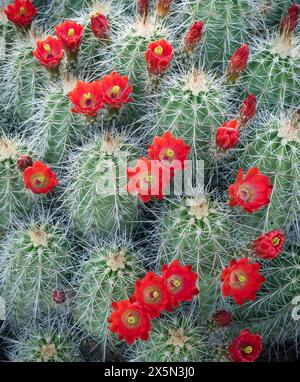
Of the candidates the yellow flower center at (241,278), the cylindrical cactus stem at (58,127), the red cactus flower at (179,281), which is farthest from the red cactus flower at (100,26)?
the yellow flower center at (241,278)

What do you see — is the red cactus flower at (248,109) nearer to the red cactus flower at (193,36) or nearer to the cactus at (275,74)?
the cactus at (275,74)

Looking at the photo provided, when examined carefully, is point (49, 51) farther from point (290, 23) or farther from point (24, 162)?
point (290, 23)

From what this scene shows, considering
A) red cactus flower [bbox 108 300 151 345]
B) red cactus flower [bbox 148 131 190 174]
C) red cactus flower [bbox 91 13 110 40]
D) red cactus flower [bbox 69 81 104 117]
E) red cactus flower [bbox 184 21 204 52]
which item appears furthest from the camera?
red cactus flower [bbox 91 13 110 40]

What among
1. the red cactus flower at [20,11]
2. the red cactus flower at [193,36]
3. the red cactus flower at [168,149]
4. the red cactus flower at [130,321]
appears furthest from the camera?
the red cactus flower at [20,11]

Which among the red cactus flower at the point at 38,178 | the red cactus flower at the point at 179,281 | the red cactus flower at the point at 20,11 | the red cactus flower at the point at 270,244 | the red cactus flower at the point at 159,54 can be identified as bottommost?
the red cactus flower at the point at 179,281

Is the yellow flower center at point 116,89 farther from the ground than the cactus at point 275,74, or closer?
closer

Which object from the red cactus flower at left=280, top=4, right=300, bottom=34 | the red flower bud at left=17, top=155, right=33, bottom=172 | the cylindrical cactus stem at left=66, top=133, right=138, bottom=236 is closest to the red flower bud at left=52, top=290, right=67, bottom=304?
the cylindrical cactus stem at left=66, top=133, right=138, bottom=236

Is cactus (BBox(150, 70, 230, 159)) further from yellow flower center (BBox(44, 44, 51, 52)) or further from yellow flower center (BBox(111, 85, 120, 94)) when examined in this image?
yellow flower center (BBox(44, 44, 51, 52))
